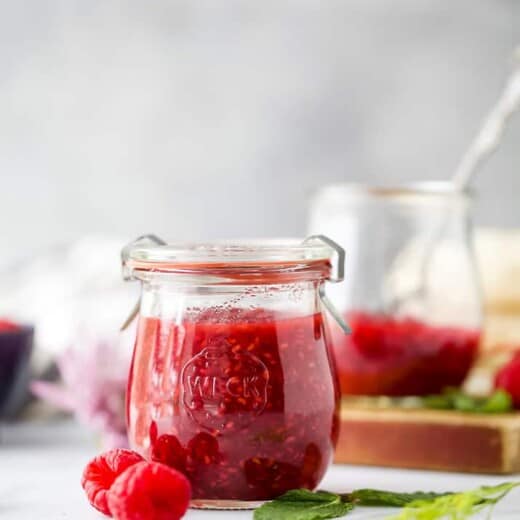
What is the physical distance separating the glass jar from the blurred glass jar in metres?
0.42

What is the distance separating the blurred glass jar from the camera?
157 centimetres

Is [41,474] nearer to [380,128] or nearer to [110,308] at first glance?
[110,308]

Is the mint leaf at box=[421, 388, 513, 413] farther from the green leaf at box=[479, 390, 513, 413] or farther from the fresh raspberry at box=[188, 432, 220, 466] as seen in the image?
the fresh raspberry at box=[188, 432, 220, 466]

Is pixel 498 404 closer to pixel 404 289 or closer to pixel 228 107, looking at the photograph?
pixel 404 289

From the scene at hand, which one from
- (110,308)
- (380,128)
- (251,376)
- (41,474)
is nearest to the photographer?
(251,376)

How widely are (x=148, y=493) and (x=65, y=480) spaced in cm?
39

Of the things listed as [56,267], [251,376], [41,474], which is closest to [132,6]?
[56,267]

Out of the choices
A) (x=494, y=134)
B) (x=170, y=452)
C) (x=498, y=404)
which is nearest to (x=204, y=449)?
(x=170, y=452)

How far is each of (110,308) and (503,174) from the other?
2.73 ft

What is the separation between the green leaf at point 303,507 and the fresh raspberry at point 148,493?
0.08m

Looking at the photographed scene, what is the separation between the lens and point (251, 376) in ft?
3.52

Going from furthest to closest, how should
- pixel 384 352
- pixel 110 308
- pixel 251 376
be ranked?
pixel 110 308
pixel 384 352
pixel 251 376

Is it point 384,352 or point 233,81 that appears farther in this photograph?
point 233,81

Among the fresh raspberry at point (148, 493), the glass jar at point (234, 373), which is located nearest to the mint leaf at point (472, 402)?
the glass jar at point (234, 373)
